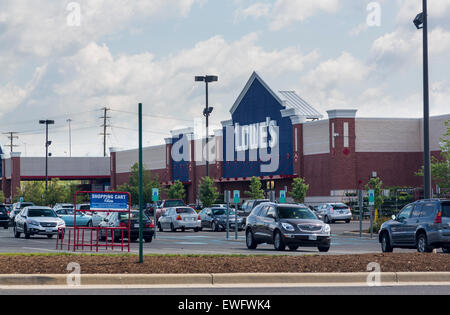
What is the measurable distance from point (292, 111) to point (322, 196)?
8.26 m

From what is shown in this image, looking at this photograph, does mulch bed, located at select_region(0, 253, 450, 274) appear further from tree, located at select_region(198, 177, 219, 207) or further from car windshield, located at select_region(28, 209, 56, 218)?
tree, located at select_region(198, 177, 219, 207)

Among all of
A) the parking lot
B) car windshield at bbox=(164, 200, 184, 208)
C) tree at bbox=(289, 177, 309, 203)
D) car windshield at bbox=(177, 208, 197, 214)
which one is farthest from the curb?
tree at bbox=(289, 177, 309, 203)

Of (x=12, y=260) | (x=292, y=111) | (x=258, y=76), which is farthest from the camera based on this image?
(x=258, y=76)

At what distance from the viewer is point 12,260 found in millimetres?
17953

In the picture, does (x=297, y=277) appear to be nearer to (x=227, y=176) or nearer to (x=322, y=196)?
(x=322, y=196)

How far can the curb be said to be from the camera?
596 inches

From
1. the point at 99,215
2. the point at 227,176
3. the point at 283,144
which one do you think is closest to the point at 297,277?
the point at 99,215

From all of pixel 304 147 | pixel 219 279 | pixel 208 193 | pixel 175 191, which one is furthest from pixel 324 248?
pixel 175 191

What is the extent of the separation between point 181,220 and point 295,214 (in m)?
20.4

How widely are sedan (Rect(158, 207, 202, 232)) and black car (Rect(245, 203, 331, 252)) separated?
61.5 ft

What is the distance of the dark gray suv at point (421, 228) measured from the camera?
23.7m

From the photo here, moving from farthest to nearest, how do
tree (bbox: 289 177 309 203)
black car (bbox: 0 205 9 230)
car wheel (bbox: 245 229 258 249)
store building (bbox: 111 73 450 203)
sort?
1. store building (bbox: 111 73 450 203)
2. tree (bbox: 289 177 309 203)
3. black car (bbox: 0 205 9 230)
4. car wheel (bbox: 245 229 258 249)

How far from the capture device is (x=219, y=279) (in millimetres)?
15422

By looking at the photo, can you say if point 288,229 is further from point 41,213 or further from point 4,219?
point 4,219
